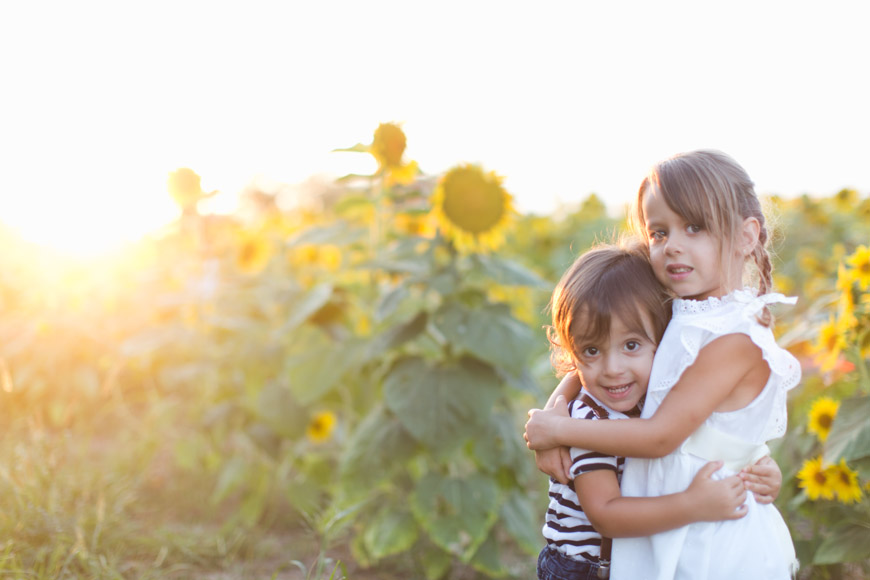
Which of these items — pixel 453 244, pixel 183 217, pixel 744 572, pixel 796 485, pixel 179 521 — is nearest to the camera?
pixel 744 572

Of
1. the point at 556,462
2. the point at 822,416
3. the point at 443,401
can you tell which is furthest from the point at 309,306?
the point at 822,416

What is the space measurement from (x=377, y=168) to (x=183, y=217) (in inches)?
51.2

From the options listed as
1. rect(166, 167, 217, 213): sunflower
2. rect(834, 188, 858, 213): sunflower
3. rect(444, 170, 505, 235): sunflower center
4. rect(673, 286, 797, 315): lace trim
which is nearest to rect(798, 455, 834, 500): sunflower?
rect(673, 286, 797, 315): lace trim

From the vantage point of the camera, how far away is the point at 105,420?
428cm

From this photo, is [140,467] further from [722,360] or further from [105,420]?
[722,360]

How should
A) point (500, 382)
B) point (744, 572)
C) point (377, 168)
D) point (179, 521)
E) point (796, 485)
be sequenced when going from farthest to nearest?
point (179, 521), point (377, 168), point (500, 382), point (796, 485), point (744, 572)

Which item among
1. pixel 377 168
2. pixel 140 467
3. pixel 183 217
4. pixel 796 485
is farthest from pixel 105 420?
pixel 796 485

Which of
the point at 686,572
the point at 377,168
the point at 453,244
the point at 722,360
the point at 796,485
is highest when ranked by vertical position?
the point at 377,168

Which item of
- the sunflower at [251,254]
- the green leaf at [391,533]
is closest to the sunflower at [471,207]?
the green leaf at [391,533]

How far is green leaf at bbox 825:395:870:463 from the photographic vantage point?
5.82ft

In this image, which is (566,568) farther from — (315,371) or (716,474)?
(315,371)

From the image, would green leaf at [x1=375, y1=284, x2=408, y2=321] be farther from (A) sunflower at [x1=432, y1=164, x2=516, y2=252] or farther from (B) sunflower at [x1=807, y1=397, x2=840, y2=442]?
(B) sunflower at [x1=807, y1=397, x2=840, y2=442]

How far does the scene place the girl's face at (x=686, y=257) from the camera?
145 cm

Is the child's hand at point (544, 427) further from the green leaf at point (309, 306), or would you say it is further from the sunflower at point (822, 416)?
the green leaf at point (309, 306)
